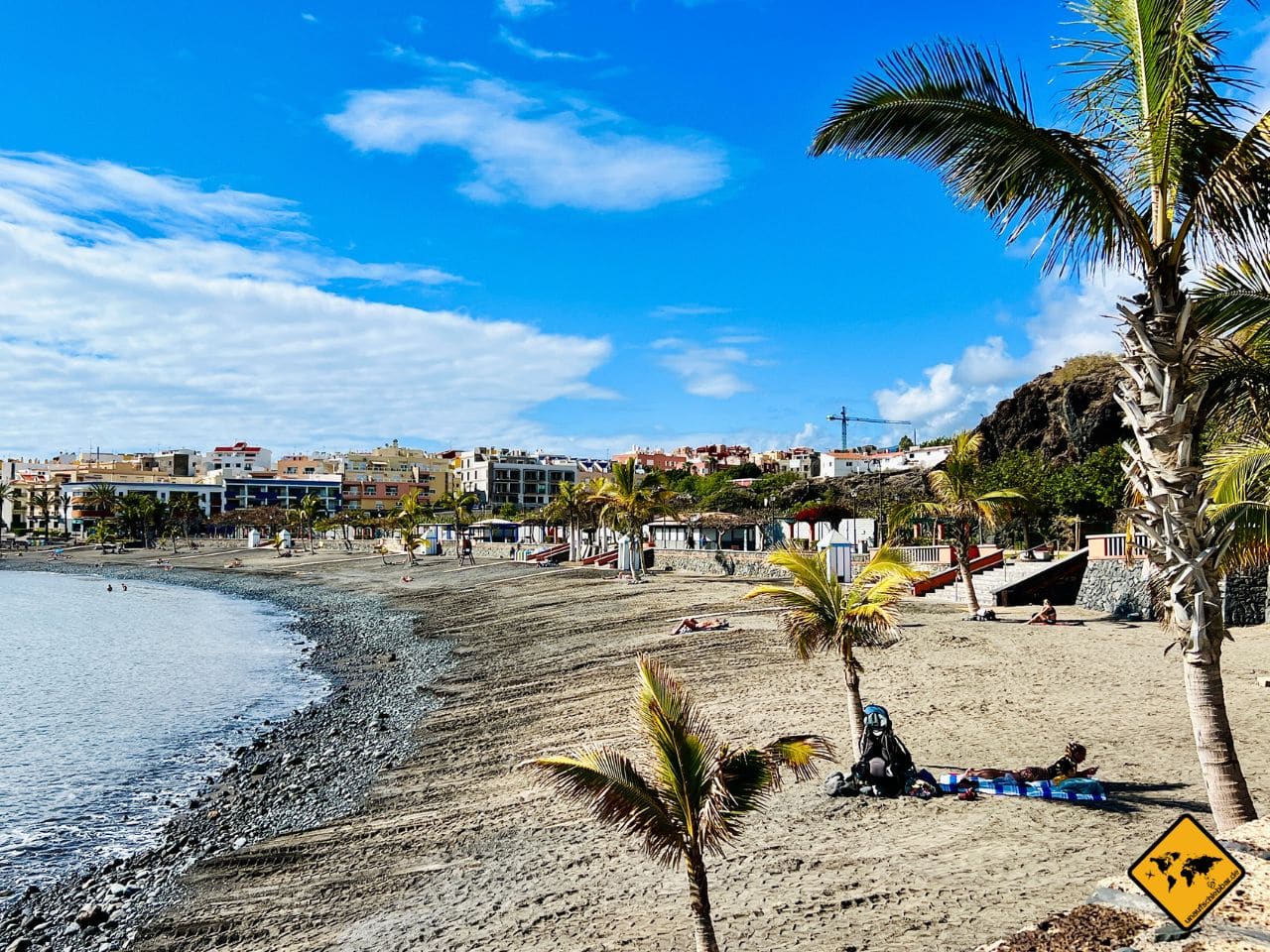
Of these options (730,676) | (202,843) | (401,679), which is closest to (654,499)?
(401,679)

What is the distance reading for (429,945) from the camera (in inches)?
316

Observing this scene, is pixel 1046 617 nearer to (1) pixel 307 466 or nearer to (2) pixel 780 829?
(2) pixel 780 829

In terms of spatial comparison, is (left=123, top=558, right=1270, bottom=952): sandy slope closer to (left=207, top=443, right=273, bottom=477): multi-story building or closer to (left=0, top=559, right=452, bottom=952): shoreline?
(left=0, top=559, right=452, bottom=952): shoreline

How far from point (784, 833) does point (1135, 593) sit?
57.9 feet

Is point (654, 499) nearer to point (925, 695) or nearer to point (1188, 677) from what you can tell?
point (925, 695)

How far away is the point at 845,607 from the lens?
10.2 meters

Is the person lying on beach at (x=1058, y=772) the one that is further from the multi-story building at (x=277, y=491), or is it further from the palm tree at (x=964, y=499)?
the multi-story building at (x=277, y=491)

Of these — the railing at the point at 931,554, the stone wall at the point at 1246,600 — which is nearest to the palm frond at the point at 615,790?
the stone wall at the point at 1246,600

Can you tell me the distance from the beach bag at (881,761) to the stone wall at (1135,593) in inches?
405

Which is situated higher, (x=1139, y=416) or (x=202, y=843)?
(x=1139, y=416)

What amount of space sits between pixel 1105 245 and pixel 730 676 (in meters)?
12.8

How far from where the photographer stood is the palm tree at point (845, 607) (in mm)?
9969

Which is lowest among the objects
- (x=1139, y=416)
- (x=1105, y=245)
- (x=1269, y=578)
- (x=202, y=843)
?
(x=202, y=843)

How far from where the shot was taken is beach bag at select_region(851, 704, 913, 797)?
9.73 metres
